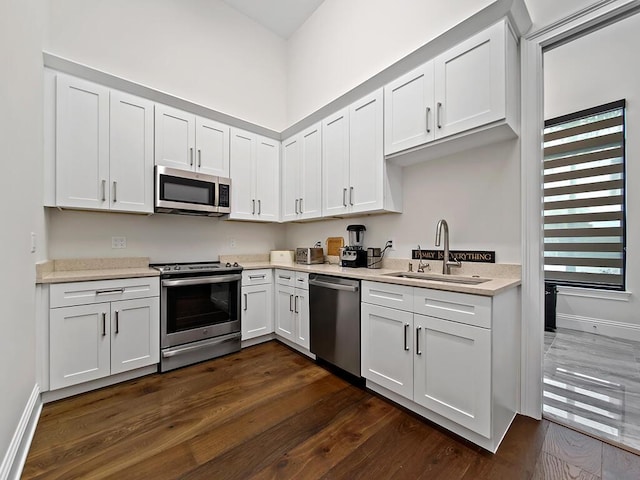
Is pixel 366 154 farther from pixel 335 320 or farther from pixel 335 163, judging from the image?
pixel 335 320

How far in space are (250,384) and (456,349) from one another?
160 cm

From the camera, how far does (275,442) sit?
164 centimetres

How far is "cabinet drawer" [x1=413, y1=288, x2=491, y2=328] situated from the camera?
155cm

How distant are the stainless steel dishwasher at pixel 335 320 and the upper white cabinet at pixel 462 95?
4.04ft

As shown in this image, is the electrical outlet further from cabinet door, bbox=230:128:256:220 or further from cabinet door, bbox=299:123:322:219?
cabinet door, bbox=299:123:322:219

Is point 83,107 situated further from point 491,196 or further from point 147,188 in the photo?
point 491,196

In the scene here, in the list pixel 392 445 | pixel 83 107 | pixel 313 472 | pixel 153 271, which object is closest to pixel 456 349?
pixel 392 445

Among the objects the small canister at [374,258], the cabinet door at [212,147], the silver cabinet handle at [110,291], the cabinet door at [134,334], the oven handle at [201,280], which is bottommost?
the cabinet door at [134,334]

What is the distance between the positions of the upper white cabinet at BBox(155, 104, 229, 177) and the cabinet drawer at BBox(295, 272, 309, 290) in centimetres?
140

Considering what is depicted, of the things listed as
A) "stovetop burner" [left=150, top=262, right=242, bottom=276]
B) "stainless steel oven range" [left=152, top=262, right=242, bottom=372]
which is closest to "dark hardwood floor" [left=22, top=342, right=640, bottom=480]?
"stainless steel oven range" [left=152, top=262, right=242, bottom=372]

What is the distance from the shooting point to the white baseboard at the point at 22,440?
4.22 feet

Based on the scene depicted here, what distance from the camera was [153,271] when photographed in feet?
8.23

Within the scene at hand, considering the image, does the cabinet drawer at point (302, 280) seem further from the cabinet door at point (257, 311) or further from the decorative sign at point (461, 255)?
the decorative sign at point (461, 255)

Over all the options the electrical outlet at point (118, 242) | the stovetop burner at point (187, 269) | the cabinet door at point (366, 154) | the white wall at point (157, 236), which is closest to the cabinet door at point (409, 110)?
the cabinet door at point (366, 154)
